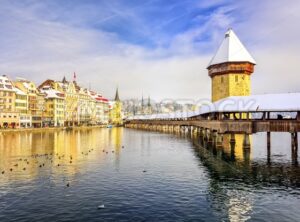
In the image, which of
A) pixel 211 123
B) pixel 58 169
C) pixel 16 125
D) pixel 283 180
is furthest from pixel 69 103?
pixel 283 180

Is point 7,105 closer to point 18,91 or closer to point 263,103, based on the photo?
point 18,91

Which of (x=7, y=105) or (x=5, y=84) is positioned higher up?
(x=5, y=84)

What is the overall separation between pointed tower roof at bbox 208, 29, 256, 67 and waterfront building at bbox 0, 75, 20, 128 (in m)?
67.1

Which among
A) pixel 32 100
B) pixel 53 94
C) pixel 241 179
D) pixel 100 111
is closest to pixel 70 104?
pixel 53 94

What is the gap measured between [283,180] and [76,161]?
911 inches

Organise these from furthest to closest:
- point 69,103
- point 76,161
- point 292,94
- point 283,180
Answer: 1. point 69,103
2. point 292,94
3. point 76,161
4. point 283,180

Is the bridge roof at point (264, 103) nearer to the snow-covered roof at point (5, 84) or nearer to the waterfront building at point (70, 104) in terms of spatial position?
the snow-covered roof at point (5, 84)

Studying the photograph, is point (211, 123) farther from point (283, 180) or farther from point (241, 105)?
point (283, 180)

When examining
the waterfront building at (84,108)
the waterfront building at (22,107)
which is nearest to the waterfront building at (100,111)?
the waterfront building at (84,108)

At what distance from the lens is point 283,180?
26.4m

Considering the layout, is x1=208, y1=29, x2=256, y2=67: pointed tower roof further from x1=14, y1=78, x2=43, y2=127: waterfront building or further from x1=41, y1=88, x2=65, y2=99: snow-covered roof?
x1=41, y1=88, x2=65, y2=99: snow-covered roof

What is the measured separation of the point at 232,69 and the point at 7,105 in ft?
238

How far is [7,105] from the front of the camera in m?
98.8

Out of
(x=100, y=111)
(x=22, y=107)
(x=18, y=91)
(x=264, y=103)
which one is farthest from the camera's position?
(x=100, y=111)
